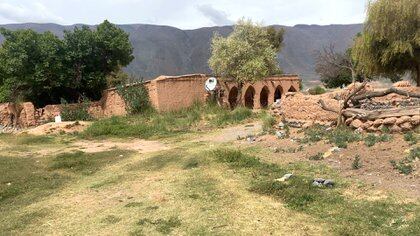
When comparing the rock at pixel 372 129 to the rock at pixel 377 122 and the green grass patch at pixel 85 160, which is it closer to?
the rock at pixel 377 122

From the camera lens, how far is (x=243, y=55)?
2298cm

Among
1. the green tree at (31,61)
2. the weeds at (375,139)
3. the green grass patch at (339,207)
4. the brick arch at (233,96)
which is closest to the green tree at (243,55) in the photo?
the brick arch at (233,96)

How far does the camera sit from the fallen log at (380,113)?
9.51 m

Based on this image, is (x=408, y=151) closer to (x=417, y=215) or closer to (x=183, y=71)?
(x=417, y=215)

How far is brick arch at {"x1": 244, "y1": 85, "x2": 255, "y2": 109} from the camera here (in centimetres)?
2866

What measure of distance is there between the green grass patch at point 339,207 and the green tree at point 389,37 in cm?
1302

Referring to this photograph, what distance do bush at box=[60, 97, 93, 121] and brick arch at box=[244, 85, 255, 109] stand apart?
10669 mm

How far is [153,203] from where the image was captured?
21.2ft

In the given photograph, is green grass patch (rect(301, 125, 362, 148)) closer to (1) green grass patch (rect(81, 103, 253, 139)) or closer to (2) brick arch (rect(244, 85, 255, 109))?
(1) green grass patch (rect(81, 103, 253, 139))

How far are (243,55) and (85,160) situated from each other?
1390 centimetres

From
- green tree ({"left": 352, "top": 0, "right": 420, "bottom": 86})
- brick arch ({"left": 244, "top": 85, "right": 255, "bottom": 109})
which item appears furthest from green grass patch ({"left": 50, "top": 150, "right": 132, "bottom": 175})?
brick arch ({"left": 244, "top": 85, "right": 255, "bottom": 109})

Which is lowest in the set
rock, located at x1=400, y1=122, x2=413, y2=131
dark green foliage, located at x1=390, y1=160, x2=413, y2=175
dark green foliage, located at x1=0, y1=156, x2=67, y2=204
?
dark green foliage, located at x1=0, y1=156, x2=67, y2=204

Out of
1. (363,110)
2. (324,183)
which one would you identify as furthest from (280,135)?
(324,183)

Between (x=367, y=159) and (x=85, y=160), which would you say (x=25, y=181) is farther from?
(x=367, y=159)
